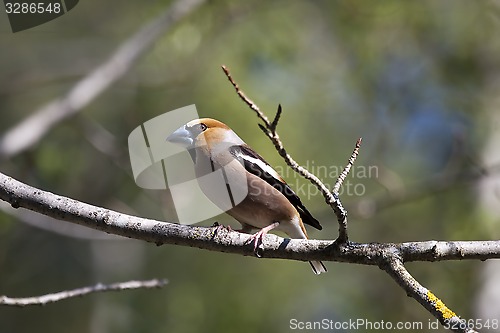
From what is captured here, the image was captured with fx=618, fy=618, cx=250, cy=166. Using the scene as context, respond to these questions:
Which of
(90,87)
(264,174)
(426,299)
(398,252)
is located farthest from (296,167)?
(90,87)

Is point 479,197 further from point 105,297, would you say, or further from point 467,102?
point 105,297

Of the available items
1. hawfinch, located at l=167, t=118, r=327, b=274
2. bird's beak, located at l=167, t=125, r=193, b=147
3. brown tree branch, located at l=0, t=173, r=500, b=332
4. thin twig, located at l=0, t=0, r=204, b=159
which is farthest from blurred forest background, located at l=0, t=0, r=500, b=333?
brown tree branch, located at l=0, t=173, r=500, b=332

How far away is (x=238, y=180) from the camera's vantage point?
5012 millimetres

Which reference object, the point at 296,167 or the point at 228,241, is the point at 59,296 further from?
the point at 296,167

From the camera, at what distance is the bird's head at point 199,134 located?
4.91 meters

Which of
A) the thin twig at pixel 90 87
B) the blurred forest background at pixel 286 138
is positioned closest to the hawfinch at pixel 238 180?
the blurred forest background at pixel 286 138

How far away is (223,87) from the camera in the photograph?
923 cm

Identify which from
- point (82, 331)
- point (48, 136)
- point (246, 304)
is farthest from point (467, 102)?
point (82, 331)

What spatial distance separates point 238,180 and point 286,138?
4.33m

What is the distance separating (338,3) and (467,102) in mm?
2666

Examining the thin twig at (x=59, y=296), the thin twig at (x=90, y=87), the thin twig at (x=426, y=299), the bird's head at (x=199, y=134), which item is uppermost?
the thin twig at (x=90, y=87)

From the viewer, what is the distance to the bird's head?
16.1 feet

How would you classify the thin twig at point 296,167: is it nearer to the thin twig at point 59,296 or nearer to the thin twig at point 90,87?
the thin twig at point 59,296

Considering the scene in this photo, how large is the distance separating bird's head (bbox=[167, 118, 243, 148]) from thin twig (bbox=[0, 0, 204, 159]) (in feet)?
11.6
